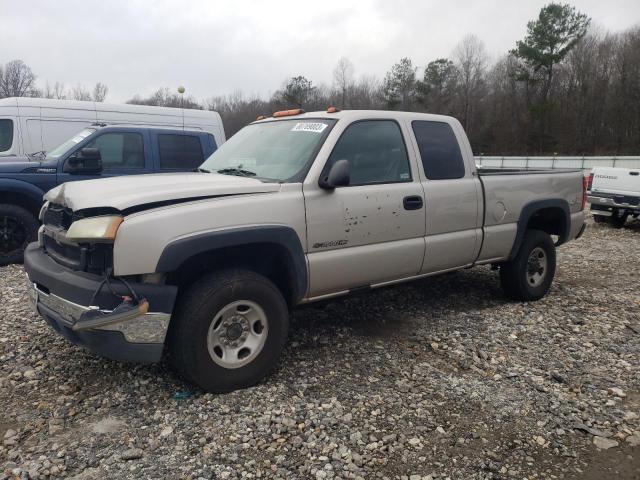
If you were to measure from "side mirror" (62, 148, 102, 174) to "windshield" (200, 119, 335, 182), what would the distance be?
2.96 metres

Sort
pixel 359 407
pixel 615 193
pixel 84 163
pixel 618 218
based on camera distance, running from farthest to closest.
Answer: pixel 618 218 < pixel 615 193 < pixel 84 163 < pixel 359 407

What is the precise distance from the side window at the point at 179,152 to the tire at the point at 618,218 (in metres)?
9.37

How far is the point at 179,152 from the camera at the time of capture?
810 centimetres

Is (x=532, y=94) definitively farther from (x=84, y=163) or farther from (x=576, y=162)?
(x=84, y=163)

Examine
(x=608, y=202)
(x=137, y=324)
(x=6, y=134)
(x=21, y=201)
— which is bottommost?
(x=137, y=324)

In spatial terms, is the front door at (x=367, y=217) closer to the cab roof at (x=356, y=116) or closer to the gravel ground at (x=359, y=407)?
the cab roof at (x=356, y=116)

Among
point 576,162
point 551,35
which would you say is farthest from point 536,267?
point 551,35

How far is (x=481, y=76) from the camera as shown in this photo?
62750 millimetres

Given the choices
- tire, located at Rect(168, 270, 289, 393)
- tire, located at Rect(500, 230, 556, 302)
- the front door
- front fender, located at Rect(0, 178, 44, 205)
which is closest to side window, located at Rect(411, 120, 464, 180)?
the front door

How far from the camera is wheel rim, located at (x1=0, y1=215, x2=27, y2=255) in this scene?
6730 millimetres

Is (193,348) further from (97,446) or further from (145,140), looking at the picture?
(145,140)

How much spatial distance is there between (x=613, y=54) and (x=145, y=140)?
5893cm

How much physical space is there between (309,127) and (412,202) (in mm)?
1041

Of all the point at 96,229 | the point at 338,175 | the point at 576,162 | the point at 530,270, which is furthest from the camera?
the point at 576,162
